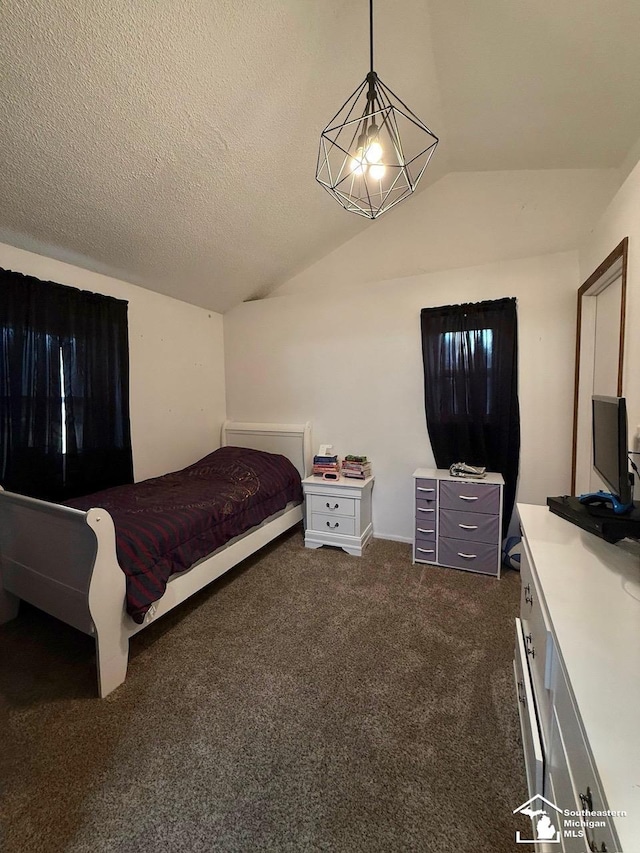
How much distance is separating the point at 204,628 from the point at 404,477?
1937mm

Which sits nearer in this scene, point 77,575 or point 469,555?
point 77,575

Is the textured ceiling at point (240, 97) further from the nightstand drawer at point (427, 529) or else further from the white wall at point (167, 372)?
the nightstand drawer at point (427, 529)

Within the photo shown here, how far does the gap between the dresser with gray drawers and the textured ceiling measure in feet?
7.28

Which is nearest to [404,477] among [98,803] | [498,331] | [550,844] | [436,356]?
[436,356]

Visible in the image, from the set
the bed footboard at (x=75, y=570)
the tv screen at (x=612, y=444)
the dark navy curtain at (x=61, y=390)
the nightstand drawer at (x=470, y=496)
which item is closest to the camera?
the tv screen at (x=612, y=444)

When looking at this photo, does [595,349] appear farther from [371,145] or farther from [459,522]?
[371,145]

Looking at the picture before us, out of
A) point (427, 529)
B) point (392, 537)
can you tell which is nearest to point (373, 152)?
point (427, 529)

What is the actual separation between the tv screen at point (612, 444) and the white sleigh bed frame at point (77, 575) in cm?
202

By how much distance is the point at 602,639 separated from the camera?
32.3 inches

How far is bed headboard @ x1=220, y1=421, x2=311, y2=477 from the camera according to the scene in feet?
11.2

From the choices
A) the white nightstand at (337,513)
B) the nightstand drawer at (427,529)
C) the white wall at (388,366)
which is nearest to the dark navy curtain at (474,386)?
the white wall at (388,366)

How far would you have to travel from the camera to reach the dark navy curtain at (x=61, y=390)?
2.11 meters

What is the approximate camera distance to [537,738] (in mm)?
1000

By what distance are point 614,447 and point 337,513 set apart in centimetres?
202
